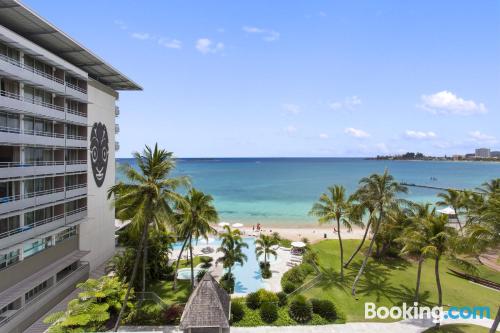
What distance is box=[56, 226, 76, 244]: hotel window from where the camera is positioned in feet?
85.5

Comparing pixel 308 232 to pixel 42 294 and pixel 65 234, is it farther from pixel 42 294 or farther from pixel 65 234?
pixel 42 294

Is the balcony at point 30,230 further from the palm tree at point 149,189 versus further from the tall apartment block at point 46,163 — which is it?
the palm tree at point 149,189

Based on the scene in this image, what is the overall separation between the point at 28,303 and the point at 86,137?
1531 cm

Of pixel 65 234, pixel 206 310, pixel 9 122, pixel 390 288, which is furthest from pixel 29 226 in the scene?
pixel 390 288

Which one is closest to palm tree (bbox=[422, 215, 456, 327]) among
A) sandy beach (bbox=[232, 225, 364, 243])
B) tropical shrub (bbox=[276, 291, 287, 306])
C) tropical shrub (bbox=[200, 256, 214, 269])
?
tropical shrub (bbox=[276, 291, 287, 306])

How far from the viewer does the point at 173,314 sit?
2080 centimetres

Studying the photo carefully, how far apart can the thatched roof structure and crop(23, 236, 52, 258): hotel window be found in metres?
14.3

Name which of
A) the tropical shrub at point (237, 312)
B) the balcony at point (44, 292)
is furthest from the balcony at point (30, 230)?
the tropical shrub at point (237, 312)

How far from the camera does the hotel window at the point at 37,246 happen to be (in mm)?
22188

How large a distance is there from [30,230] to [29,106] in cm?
935

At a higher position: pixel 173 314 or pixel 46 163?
pixel 46 163

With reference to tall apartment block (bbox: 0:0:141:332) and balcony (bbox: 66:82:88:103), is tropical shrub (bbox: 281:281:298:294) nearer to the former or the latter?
tall apartment block (bbox: 0:0:141:332)

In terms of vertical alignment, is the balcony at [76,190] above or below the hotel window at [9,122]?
below

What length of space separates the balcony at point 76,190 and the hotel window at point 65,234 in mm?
3456
